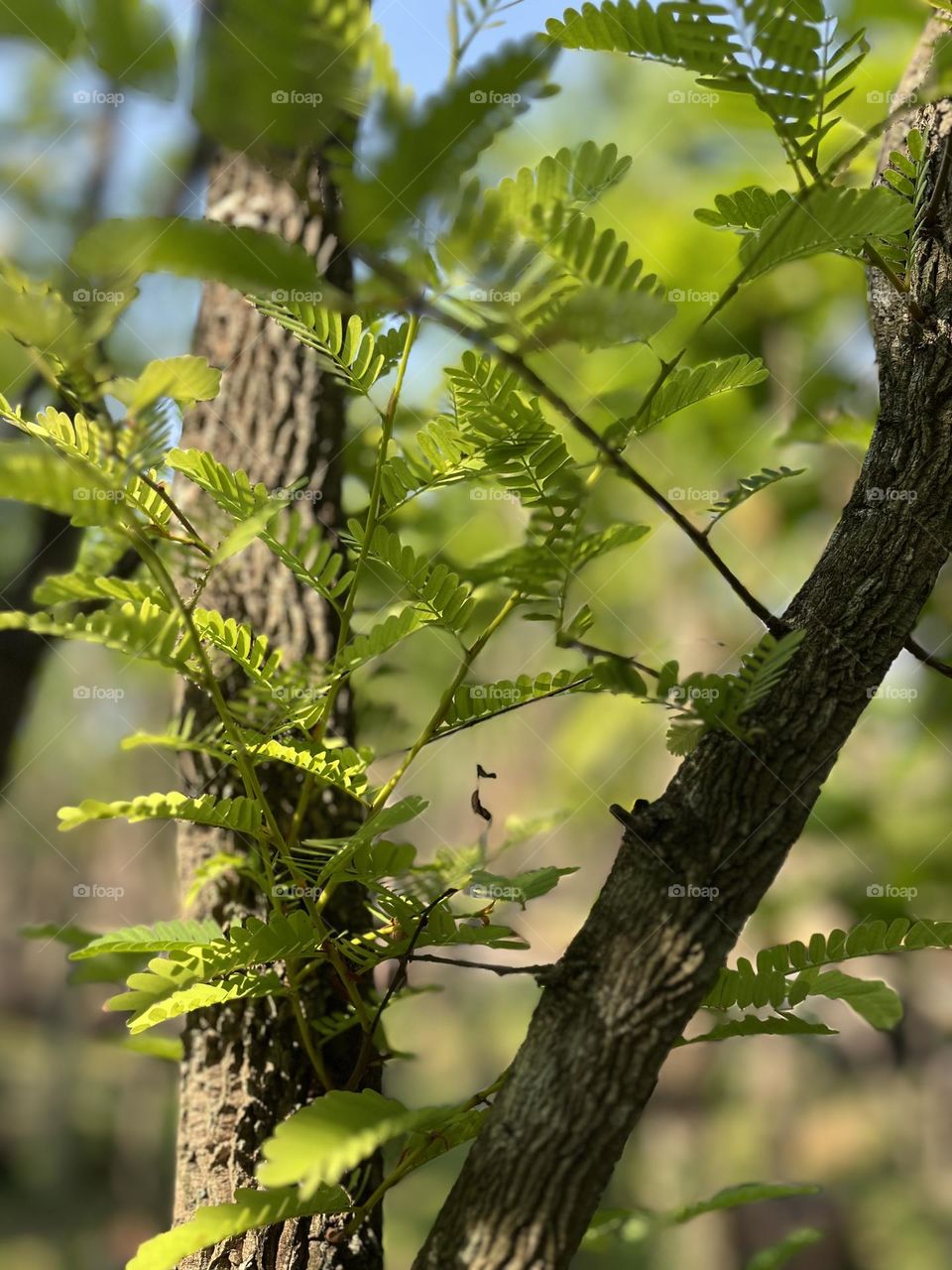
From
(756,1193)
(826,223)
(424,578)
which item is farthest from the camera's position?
(756,1193)

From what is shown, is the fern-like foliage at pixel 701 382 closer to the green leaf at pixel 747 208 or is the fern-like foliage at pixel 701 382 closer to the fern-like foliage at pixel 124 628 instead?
the green leaf at pixel 747 208

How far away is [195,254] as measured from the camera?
1.12ft

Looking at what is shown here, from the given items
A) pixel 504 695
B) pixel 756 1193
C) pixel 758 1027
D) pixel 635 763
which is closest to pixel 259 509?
pixel 504 695

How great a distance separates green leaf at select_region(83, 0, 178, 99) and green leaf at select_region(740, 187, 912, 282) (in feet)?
0.94

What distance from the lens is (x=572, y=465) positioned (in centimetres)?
52

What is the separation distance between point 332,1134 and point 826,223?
44cm

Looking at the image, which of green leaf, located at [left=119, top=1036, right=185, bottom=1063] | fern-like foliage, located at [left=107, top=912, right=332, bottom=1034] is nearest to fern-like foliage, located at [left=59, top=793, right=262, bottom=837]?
fern-like foliage, located at [left=107, top=912, right=332, bottom=1034]

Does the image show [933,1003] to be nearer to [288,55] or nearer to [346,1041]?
[346,1041]

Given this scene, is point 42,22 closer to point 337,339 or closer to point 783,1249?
point 337,339

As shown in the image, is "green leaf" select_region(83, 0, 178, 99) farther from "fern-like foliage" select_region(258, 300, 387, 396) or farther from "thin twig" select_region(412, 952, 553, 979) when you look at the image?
"thin twig" select_region(412, 952, 553, 979)

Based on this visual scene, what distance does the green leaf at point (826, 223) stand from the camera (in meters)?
0.44

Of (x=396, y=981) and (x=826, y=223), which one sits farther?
(x=396, y=981)

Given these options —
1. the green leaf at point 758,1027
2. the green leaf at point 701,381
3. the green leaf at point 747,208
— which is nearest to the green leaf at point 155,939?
the green leaf at point 758,1027

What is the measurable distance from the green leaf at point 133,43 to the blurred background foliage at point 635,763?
27 mm
